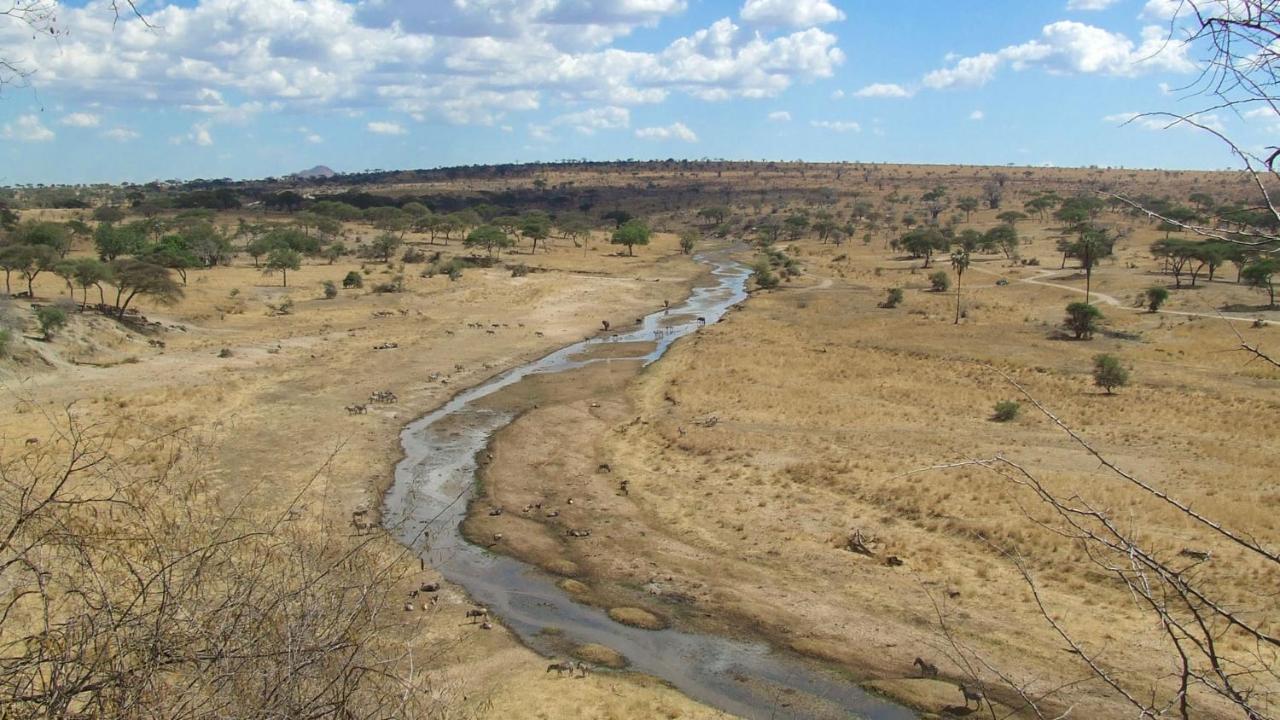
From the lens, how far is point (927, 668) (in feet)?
52.9

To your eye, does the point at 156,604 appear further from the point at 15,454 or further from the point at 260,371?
the point at 260,371

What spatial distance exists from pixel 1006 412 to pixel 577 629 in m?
22.7

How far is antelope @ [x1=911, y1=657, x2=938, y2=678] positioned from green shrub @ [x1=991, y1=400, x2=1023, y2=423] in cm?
1977

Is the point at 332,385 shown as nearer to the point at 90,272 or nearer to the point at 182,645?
the point at 90,272

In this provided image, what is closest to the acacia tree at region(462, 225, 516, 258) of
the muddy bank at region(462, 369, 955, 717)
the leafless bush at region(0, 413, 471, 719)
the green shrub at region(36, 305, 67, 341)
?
the green shrub at region(36, 305, 67, 341)

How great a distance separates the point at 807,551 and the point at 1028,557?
5610 millimetres

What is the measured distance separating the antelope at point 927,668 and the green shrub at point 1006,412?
19.8 meters

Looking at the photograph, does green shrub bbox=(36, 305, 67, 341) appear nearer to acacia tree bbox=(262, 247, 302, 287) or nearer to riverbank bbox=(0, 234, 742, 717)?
riverbank bbox=(0, 234, 742, 717)

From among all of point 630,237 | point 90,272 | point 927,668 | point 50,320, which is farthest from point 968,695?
point 630,237

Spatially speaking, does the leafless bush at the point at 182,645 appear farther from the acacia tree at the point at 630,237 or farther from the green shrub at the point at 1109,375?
the acacia tree at the point at 630,237

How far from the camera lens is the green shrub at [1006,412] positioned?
109 ft

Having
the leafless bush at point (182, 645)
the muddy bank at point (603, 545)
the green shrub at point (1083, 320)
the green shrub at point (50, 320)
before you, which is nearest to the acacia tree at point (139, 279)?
the green shrub at point (50, 320)

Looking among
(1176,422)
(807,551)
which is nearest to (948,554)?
(807,551)

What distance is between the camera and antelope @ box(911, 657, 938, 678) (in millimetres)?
16047
